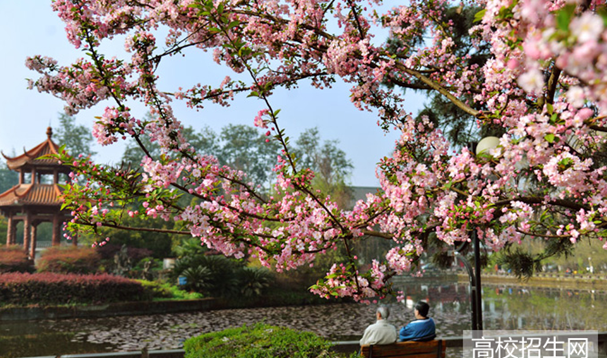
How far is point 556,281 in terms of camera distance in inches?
1101

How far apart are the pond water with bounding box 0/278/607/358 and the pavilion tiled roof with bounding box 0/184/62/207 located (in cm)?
975

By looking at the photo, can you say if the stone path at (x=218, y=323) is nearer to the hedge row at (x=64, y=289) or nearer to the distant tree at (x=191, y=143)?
the hedge row at (x=64, y=289)

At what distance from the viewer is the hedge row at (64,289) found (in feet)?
48.0

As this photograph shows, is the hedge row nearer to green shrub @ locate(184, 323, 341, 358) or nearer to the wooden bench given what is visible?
green shrub @ locate(184, 323, 341, 358)

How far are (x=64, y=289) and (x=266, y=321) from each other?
7335 millimetres

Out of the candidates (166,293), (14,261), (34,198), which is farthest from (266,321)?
(34,198)

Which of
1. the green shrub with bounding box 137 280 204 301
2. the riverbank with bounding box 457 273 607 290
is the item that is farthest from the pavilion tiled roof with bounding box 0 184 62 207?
the riverbank with bounding box 457 273 607 290

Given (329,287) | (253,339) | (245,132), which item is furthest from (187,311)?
(245,132)

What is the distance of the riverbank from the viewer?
2481cm

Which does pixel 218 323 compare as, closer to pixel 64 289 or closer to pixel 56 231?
pixel 64 289

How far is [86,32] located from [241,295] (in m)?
15.0

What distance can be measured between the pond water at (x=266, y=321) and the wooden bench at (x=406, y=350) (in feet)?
19.2

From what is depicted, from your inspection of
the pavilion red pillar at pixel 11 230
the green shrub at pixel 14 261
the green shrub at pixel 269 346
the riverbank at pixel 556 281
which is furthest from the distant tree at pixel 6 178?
the green shrub at pixel 269 346

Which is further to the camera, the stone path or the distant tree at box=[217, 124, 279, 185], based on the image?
the distant tree at box=[217, 124, 279, 185]
